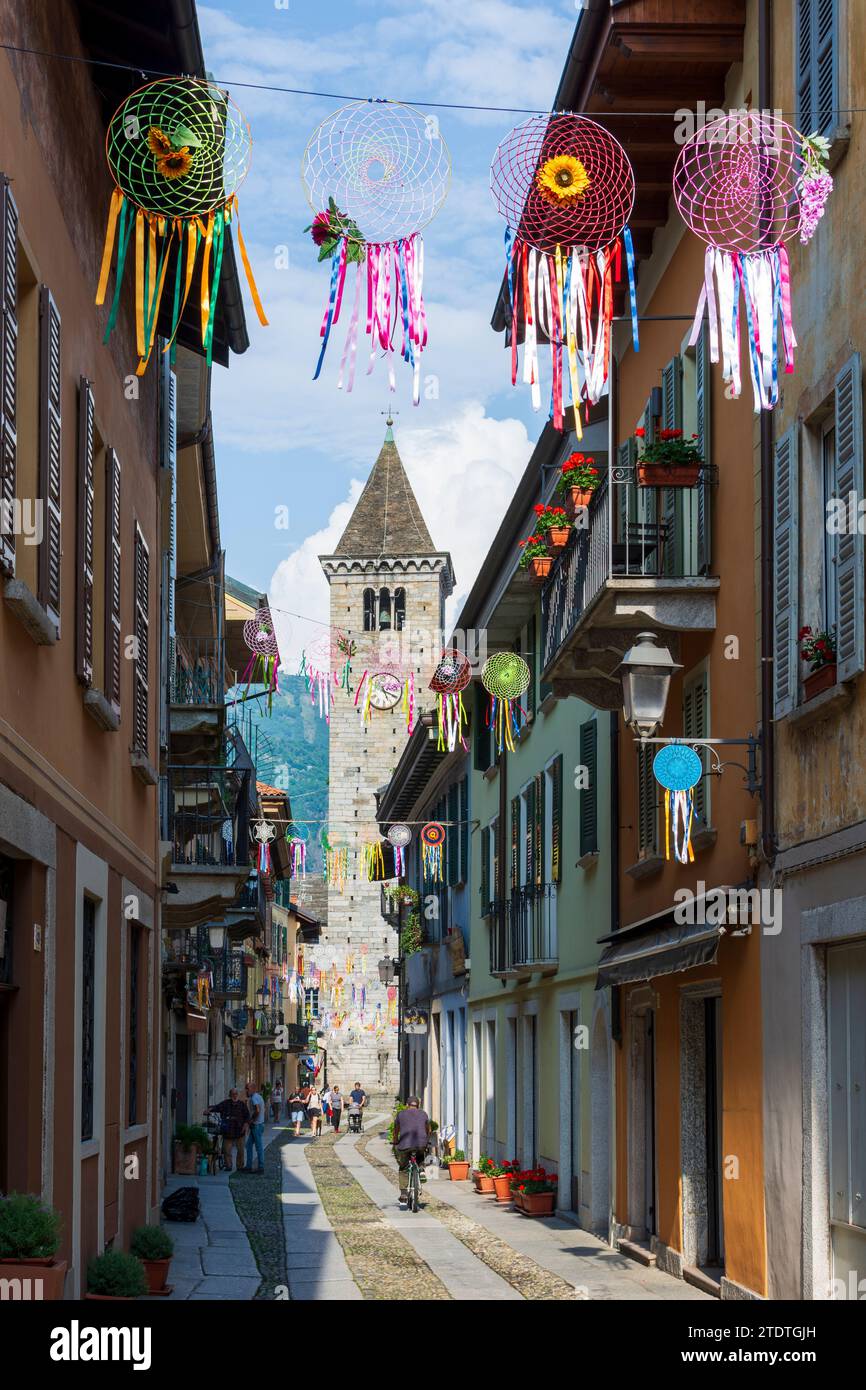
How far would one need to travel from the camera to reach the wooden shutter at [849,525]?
10359mm

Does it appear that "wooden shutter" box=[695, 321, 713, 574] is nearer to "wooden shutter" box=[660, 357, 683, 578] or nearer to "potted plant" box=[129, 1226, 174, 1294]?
"wooden shutter" box=[660, 357, 683, 578]

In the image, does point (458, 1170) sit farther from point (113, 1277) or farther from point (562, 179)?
point (562, 179)

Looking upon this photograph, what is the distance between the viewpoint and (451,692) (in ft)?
91.2

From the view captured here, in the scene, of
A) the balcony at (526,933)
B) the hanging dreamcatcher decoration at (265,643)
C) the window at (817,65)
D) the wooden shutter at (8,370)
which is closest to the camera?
the wooden shutter at (8,370)

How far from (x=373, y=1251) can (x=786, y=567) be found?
30.2ft

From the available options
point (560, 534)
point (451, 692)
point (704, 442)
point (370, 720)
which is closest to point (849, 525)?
point (704, 442)

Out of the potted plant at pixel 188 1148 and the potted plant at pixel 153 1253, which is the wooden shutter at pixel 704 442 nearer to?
the potted plant at pixel 153 1253

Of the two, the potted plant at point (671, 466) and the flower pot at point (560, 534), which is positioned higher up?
the flower pot at point (560, 534)

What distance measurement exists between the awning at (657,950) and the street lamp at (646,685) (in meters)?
1.60

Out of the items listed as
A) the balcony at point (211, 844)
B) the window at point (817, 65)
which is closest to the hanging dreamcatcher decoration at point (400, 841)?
the balcony at point (211, 844)
